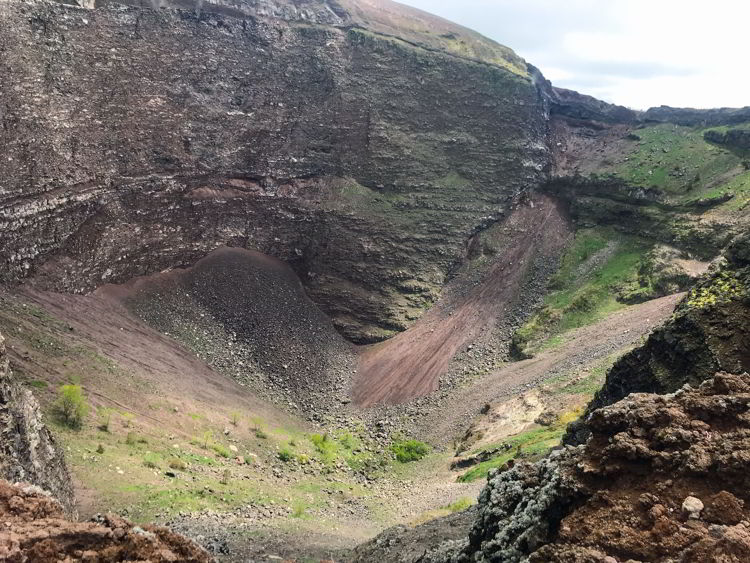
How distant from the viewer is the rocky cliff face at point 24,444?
14.7m

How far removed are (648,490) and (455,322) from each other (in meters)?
40.2

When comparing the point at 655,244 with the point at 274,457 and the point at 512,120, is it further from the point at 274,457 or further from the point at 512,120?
the point at 274,457

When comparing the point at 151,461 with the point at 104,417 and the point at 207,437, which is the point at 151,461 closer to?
the point at 104,417

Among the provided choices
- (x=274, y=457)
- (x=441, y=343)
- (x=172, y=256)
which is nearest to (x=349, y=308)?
(x=441, y=343)

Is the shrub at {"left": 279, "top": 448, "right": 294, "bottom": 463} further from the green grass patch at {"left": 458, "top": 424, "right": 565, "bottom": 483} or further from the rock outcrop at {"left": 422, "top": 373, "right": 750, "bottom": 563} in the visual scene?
the rock outcrop at {"left": 422, "top": 373, "right": 750, "bottom": 563}

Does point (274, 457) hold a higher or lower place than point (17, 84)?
lower

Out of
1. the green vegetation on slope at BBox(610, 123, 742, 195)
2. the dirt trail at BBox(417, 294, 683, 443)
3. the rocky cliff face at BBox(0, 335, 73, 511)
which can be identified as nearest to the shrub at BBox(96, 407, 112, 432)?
the rocky cliff face at BBox(0, 335, 73, 511)

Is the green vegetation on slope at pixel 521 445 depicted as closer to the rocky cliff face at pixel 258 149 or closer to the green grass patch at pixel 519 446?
the green grass patch at pixel 519 446

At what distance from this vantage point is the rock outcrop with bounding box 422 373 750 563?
23.5ft

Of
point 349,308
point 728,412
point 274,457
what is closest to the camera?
point 728,412

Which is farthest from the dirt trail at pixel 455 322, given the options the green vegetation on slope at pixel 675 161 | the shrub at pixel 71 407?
the shrub at pixel 71 407

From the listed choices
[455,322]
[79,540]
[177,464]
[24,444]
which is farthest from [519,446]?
[79,540]

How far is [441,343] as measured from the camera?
46.4 metres

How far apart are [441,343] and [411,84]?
2710cm
